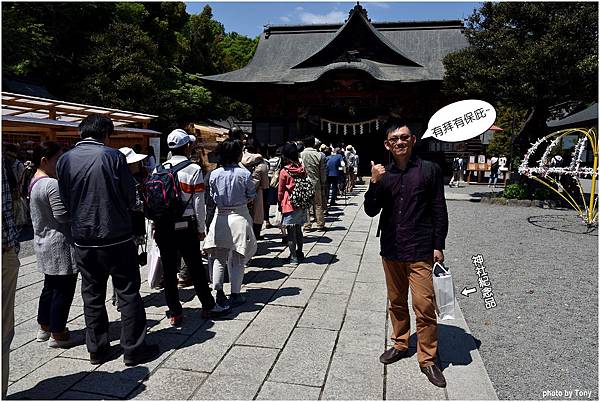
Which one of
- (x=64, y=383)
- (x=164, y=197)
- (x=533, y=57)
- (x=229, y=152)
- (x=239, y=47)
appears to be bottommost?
(x=64, y=383)

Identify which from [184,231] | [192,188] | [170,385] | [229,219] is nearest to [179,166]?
[192,188]

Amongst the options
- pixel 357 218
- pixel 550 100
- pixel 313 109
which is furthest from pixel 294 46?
pixel 357 218

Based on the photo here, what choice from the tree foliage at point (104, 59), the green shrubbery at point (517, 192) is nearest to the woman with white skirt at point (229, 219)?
the green shrubbery at point (517, 192)

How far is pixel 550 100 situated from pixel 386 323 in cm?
1067

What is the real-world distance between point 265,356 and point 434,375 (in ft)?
4.06

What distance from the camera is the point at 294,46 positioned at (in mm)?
21625

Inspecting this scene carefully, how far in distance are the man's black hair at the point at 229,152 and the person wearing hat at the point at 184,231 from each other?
0.35 meters

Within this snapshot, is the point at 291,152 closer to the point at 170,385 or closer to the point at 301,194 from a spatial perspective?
the point at 301,194

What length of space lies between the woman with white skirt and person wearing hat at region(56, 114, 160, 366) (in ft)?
3.25

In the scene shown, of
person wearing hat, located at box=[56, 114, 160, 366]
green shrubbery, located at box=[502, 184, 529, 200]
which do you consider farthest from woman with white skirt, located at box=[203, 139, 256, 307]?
green shrubbery, located at box=[502, 184, 529, 200]

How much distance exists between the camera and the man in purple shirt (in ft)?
9.91

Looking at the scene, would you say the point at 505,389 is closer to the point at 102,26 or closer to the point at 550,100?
the point at 550,100

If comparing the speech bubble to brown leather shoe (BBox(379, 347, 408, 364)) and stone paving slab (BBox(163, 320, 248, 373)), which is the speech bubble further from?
stone paving slab (BBox(163, 320, 248, 373))

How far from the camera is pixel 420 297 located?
9.86ft
